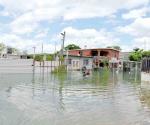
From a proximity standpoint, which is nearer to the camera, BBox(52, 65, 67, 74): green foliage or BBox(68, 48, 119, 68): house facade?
BBox(52, 65, 67, 74): green foliage

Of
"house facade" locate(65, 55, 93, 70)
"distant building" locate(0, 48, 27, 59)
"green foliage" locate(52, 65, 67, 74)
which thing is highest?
"distant building" locate(0, 48, 27, 59)

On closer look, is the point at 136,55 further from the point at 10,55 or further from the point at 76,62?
the point at 10,55

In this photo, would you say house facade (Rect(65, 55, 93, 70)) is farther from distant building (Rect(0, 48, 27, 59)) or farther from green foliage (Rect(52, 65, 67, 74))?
A: distant building (Rect(0, 48, 27, 59))

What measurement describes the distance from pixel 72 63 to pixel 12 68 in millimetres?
14001

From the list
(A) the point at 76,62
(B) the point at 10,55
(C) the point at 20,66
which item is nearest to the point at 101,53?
(A) the point at 76,62

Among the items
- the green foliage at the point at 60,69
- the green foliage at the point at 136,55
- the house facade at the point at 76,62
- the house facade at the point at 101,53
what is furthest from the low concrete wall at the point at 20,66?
the green foliage at the point at 136,55

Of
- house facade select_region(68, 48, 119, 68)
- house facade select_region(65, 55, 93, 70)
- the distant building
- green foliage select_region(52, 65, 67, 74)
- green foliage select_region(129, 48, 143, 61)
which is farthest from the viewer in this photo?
green foliage select_region(129, 48, 143, 61)

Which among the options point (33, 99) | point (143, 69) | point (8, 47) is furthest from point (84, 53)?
point (33, 99)

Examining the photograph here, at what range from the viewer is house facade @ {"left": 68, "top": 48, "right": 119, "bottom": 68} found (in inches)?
2683

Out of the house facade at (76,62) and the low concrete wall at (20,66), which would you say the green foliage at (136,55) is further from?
the low concrete wall at (20,66)

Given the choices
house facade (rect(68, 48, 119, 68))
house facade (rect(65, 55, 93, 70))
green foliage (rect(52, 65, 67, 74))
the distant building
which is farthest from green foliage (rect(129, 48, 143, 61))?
green foliage (rect(52, 65, 67, 74))

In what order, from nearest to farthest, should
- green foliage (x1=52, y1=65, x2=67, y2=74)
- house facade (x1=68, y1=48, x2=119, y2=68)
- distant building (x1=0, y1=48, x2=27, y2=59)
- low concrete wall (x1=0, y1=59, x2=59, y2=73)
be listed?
low concrete wall (x1=0, y1=59, x2=59, y2=73), green foliage (x1=52, y1=65, x2=67, y2=74), distant building (x1=0, y1=48, x2=27, y2=59), house facade (x1=68, y1=48, x2=119, y2=68)

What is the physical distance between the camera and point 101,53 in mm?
76812

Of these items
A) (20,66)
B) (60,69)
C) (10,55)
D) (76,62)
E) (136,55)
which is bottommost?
(60,69)
